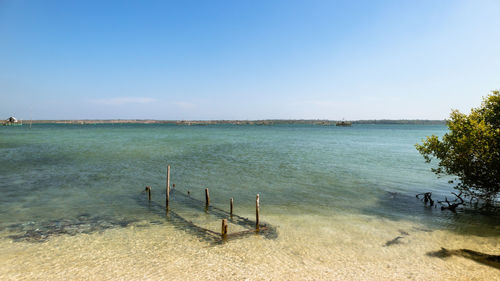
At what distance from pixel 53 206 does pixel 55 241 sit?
7.34m

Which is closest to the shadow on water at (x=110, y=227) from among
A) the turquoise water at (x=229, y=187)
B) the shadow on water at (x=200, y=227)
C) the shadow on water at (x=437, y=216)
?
the shadow on water at (x=200, y=227)

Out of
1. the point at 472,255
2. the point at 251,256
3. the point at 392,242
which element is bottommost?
the point at 251,256

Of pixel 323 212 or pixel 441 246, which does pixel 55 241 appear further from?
pixel 441 246

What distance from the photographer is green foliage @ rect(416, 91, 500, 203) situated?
16.7m

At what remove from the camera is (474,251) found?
527 inches

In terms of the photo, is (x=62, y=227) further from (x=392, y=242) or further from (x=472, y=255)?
(x=472, y=255)

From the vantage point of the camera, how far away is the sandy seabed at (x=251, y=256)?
11.4 metres

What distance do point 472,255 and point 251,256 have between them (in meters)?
11.2

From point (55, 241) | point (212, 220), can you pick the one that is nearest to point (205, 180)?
point (212, 220)

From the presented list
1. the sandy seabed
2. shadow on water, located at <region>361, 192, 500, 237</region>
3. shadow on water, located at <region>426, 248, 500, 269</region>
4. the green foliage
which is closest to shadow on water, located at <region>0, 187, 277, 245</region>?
the sandy seabed

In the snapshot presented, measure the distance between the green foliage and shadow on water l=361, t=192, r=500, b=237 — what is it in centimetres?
229

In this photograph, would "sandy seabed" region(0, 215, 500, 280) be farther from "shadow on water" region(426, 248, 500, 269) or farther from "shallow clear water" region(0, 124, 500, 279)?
"shadow on water" region(426, 248, 500, 269)

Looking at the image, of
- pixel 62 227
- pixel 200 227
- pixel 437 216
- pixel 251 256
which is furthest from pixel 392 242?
pixel 62 227

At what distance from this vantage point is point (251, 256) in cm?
1299
